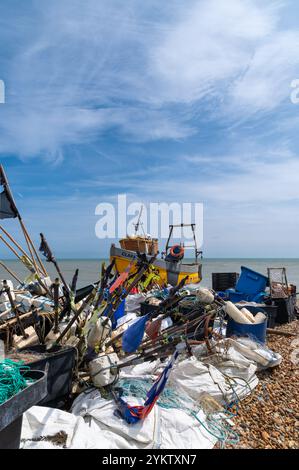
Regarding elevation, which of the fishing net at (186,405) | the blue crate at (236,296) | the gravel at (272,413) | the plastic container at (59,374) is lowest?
the gravel at (272,413)

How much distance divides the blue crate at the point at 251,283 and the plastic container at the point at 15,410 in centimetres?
848

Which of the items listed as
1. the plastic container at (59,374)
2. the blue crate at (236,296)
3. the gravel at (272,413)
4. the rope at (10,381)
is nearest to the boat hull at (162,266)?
the blue crate at (236,296)

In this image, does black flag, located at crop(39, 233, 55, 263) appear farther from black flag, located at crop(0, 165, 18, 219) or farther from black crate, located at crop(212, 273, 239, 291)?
A: black crate, located at crop(212, 273, 239, 291)

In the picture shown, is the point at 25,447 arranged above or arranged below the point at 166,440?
above

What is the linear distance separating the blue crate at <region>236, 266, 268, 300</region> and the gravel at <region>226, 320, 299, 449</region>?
13.4ft

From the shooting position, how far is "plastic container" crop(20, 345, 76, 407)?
349 centimetres

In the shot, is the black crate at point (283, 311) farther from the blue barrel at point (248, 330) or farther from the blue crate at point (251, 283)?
the blue barrel at point (248, 330)

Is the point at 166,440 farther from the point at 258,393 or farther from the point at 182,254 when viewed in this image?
the point at 182,254

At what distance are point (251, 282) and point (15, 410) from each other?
8.95 meters

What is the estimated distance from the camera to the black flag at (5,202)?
5680 mm

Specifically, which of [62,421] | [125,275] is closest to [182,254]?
[125,275]

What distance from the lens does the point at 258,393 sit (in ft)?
15.3

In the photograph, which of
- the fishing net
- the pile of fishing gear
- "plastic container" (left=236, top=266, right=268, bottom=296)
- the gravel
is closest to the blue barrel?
the pile of fishing gear
